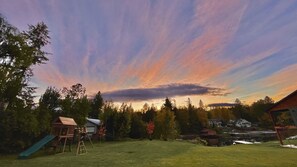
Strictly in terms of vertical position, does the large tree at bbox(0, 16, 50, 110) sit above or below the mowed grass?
above

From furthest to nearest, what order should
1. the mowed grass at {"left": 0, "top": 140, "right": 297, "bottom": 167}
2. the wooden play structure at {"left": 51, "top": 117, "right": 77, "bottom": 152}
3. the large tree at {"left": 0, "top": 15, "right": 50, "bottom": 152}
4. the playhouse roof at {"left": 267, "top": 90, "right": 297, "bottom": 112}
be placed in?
1. the wooden play structure at {"left": 51, "top": 117, "right": 77, "bottom": 152}
2. the playhouse roof at {"left": 267, "top": 90, "right": 297, "bottom": 112}
3. the large tree at {"left": 0, "top": 15, "right": 50, "bottom": 152}
4. the mowed grass at {"left": 0, "top": 140, "right": 297, "bottom": 167}

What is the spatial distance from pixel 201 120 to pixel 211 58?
192ft

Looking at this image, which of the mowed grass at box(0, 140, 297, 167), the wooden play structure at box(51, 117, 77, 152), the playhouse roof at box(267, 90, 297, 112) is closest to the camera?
the mowed grass at box(0, 140, 297, 167)

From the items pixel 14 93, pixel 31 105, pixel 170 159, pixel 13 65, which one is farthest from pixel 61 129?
pixel 170 159

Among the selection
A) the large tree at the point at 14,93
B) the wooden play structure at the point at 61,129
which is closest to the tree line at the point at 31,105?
the large tree at the point at 14,93

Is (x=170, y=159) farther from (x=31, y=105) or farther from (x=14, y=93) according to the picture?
(x=31, y=105)

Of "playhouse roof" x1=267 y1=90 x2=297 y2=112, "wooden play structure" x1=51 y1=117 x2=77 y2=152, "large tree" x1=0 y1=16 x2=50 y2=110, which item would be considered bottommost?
"wooden play structure" x1=51 y1=117 x2=77 y2=152

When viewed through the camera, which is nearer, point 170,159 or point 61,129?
point 170,159

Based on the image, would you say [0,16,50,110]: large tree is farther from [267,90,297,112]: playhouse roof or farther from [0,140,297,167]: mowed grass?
[267,90,297,112]: playhouse roof

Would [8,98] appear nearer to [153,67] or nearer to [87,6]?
[87,6]

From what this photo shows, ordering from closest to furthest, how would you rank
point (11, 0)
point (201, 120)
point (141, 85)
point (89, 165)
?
point (89, 165) < point (11, 0) < point (141, 85) < point (201, 120)

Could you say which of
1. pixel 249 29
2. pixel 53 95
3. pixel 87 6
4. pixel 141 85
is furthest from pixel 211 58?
pixel 53 95

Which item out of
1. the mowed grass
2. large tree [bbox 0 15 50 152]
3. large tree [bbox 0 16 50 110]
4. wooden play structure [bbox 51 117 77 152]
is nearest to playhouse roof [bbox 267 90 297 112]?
the mowed grass

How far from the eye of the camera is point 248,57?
2286cm
